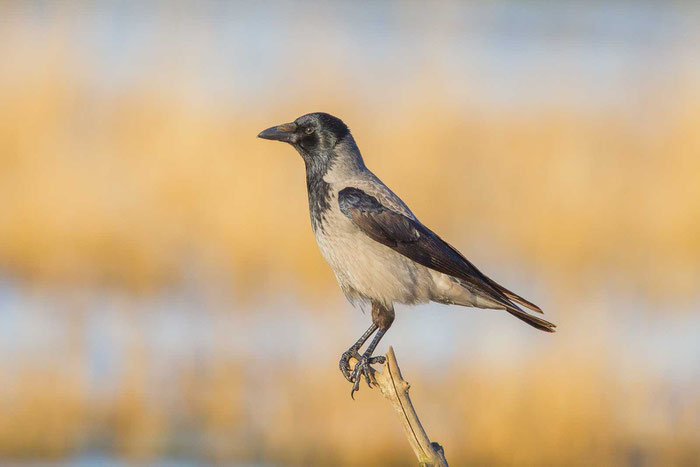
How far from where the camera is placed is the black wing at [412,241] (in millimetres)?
4461

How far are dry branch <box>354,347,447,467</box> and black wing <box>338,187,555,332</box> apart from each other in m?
0.83

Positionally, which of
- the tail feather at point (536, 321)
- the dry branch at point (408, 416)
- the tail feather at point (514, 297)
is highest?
the tail feather at point (514, 297)

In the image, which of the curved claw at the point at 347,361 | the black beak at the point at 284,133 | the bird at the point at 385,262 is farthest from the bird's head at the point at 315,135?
the curved claw at the point at 347,361

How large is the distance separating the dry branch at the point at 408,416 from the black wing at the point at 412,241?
2.71ft

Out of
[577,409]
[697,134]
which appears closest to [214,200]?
[577,409]

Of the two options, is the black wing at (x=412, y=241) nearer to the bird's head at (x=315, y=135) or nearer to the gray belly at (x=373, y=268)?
the gray belly at (x=373, y=268)

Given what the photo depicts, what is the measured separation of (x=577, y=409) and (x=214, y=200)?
416cm

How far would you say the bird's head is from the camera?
5059 mm

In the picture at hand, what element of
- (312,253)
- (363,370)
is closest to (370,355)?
(363,370)

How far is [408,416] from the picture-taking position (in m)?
3.79

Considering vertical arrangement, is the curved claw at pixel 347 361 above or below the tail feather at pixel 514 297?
below

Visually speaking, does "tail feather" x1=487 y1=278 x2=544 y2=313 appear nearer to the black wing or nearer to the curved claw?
the black wing

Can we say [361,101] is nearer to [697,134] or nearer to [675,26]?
[697,134]

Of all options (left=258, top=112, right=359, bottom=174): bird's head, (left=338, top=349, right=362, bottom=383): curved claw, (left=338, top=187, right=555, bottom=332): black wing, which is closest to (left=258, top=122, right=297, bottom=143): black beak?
(left=258, top=112, right=359, bottom=174): bird's head
